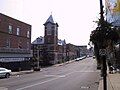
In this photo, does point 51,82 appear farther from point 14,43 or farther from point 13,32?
point 14,43

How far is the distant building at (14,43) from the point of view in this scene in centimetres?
6564

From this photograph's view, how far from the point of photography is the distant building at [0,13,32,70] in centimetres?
6564

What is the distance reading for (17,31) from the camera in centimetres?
7481

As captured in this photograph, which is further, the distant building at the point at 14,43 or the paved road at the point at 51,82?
the distant building at the point at 14,43

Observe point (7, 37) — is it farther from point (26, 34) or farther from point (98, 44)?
point (98, 44)

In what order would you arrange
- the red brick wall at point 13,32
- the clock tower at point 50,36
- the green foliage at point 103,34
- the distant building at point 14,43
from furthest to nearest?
the clock tower at point 50,36 < the red brick wall at point 13,32 < the distant building at point 14,43 < the green foliage at point 103,34

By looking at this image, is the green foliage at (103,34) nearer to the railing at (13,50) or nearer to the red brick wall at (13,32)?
the railing at (13,50)

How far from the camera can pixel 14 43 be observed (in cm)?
7262

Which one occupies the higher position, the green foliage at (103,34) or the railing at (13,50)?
the railing at (13,50)

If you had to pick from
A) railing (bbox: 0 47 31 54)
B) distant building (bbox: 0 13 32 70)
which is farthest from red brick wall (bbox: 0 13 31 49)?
railing (bbox: 0 47 31 54)

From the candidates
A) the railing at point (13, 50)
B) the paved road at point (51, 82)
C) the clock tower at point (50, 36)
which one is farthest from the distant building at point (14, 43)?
the clock tower at point (50, 36)

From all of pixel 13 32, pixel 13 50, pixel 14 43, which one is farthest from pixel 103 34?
pixel 14 43

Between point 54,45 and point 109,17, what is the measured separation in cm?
9692

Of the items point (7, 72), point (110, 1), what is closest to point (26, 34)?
point (7, 72)
